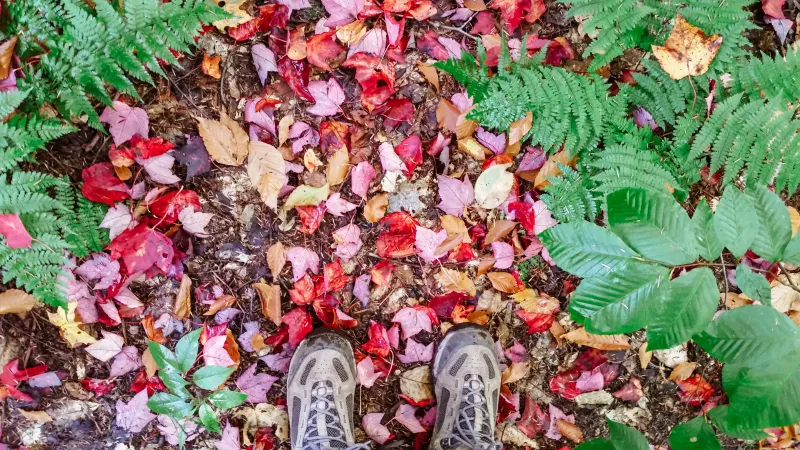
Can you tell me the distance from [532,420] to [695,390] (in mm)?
986

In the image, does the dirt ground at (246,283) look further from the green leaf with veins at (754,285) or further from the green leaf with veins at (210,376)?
the green leaf with veins at (754,285)

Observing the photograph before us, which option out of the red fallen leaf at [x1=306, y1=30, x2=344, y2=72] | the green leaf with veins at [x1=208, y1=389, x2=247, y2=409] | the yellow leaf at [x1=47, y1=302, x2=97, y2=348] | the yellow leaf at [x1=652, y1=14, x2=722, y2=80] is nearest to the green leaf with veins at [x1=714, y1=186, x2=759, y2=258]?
the yellow leaf at [x1=652, y1=14, x2=722, y2=80]

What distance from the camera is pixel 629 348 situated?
2826 mm

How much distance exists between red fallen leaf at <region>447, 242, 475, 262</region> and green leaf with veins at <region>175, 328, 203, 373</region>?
1.40m

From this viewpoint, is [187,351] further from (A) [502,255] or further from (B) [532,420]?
(B) [532,420]

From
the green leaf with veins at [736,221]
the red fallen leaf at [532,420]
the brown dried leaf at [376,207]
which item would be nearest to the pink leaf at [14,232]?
the brown dried leaf at [376,207]

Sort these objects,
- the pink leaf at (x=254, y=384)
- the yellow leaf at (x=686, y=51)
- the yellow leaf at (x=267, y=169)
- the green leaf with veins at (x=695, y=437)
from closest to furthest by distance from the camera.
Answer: the green leaf with veins at (x=695, y=437) < the yellow leaf at (x=686, y=51) < the yellow leaf at (x=267, y=169) < the pink leaf at (x=254, y=384)

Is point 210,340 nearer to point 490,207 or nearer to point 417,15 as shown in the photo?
point 490,207

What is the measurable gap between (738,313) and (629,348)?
1.79m

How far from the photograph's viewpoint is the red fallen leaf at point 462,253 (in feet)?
8.97

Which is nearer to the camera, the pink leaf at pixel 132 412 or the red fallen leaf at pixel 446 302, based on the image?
the pink leaf at pixel 132 412

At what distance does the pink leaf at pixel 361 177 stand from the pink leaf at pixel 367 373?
95 centimetres

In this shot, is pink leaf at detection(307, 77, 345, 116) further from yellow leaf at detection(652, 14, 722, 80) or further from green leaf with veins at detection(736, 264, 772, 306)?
green leaf with veins at detection(736, 264, 772, 306)

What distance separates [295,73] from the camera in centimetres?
262
